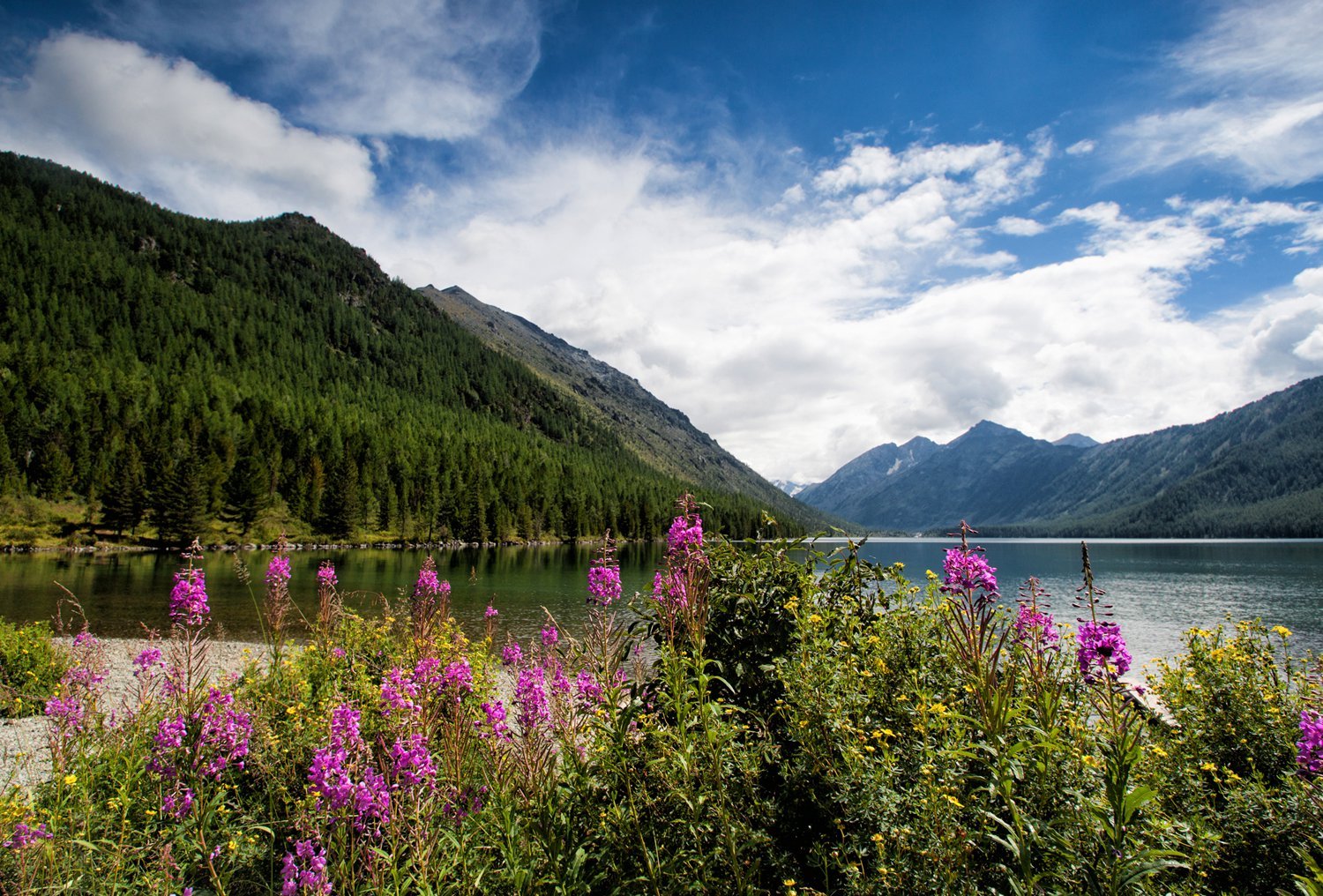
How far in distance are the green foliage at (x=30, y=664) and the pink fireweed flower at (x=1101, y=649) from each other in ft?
61.4

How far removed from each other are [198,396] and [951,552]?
156702 millimetres

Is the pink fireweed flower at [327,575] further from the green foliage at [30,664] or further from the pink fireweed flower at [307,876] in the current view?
the green foliage at [30,664]

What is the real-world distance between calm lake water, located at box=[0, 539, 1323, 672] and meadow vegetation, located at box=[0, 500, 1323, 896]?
34.3 feet

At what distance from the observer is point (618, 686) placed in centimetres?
452

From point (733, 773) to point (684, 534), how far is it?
1840mm

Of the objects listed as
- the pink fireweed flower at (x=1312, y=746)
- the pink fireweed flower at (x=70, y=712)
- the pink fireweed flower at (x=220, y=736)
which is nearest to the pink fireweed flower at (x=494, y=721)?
the pink fireweed flower at (x=220, y=736)

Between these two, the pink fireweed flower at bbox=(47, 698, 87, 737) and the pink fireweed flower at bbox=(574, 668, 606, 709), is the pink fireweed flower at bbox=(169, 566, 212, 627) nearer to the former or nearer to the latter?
the pink fireweed flower at bbox=(47, 698, 87, 737)

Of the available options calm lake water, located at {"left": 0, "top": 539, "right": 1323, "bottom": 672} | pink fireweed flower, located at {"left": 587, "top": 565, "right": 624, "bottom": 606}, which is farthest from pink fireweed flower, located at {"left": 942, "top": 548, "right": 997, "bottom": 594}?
calm lake water, located at {"left": 0, "top": 539, "right": 1323, "bottom": 672}

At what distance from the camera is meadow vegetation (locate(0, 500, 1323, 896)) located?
3.37 m

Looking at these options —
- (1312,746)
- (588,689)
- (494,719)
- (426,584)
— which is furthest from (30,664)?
(1312,746)

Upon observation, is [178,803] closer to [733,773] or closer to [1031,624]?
[733,773]

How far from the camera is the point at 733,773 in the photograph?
15.3 ft

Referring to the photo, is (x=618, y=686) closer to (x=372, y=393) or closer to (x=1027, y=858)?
(x=1027, y=858)

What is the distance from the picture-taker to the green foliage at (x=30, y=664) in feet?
45.3
